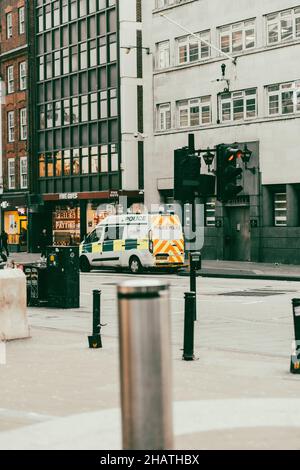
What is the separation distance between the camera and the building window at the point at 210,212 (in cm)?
4100

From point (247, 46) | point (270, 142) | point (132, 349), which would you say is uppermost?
point (247, 46)

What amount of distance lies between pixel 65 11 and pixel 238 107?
15846 millimetres

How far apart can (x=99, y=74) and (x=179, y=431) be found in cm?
4301

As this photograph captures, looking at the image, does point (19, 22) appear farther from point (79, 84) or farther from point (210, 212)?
point (210, 212)

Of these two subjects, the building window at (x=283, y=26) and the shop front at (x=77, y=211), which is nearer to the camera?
the building window at (x=283, y=26)

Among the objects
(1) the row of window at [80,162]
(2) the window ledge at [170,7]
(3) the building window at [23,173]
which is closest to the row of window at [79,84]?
(1) the row of window at [80,162]

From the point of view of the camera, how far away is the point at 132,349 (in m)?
3.82

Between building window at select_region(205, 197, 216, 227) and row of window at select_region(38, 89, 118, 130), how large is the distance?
28.2ft

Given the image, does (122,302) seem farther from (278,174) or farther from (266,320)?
(278,174)

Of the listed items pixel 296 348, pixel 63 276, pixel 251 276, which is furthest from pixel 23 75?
pixel 296 348

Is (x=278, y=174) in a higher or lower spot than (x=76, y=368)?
higher

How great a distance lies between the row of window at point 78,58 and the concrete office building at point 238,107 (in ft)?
10.5

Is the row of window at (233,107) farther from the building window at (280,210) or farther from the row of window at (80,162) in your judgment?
the row of window at (80,162)

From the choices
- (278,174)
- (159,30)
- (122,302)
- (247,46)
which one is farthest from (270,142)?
(122,302)
